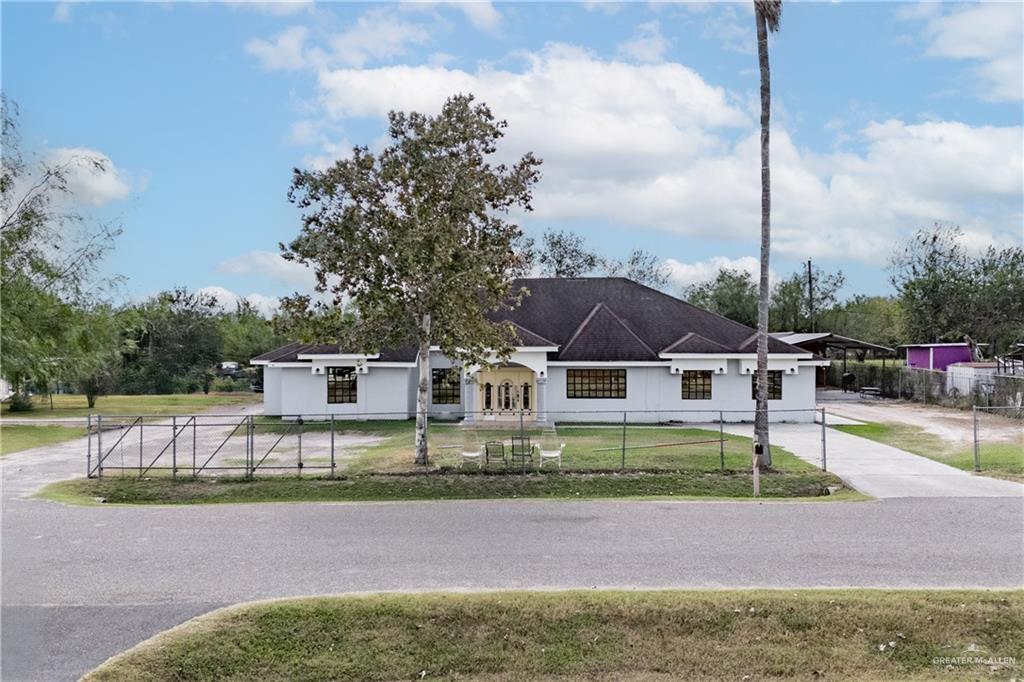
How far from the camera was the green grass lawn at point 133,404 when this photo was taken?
132ft

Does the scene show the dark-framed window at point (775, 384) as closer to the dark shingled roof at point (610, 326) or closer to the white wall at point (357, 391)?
the dark shingled roof at point (610, 326)

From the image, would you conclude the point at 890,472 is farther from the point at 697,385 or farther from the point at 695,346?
the point at 697,385

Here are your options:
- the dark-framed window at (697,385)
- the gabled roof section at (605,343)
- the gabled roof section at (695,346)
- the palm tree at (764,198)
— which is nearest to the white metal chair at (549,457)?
the palm tree at (764,198)

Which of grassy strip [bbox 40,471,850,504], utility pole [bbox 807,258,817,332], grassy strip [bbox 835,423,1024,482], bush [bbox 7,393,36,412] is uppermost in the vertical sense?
utility pole [bbox 807,258,817,332]

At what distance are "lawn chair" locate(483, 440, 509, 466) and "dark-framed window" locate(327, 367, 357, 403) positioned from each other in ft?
48.6

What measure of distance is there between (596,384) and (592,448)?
388 inches

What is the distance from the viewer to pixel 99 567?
450 inches

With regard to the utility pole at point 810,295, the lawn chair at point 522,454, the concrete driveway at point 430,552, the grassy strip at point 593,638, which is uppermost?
the utility pole at point 810,295

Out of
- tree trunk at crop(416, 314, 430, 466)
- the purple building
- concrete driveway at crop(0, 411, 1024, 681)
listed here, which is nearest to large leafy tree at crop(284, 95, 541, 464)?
tree trunk at crop(416, 314, 430, 466)

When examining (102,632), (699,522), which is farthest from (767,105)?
(102,632)

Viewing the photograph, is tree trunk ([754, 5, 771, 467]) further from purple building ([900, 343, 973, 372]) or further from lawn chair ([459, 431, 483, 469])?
purple building ([900, 343, 973, 372])

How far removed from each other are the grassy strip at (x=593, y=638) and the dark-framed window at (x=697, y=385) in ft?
77.5

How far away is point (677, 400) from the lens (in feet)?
108

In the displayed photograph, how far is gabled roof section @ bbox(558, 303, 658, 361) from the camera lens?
33.1 meters
